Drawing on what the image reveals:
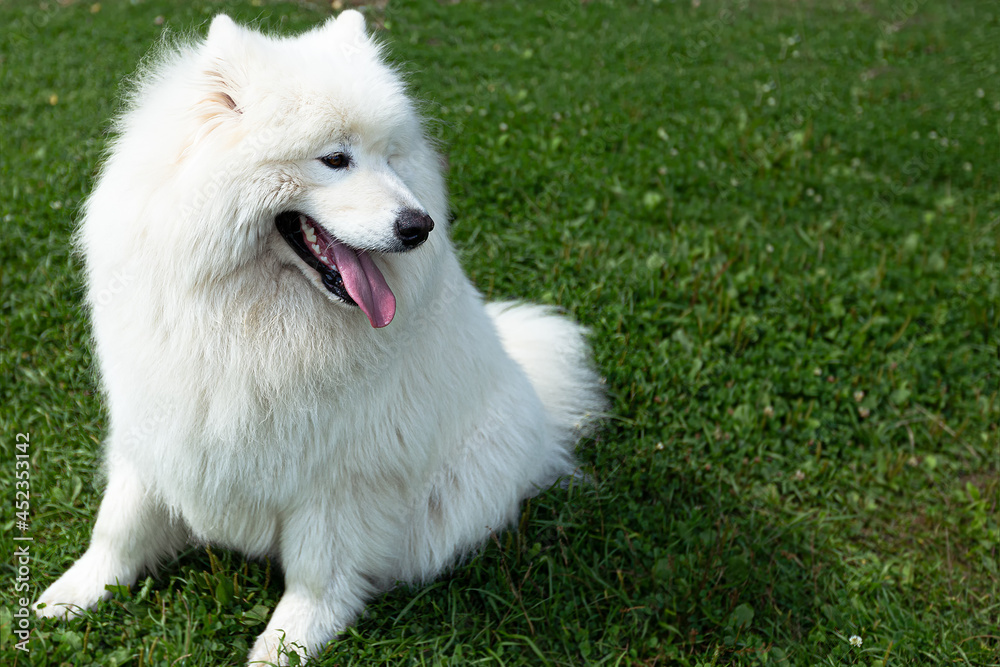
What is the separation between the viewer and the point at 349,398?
2.21m

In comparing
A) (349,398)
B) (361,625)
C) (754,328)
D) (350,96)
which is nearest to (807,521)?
(754,328)

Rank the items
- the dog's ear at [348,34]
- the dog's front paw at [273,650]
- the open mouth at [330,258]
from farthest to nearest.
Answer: the dog's front paw at [273,650] → the dog's ear at [348,34] → the open mouth at [330,258]

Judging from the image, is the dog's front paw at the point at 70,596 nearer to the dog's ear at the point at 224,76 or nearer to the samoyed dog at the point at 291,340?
the samoyed dog at the point at 291,340

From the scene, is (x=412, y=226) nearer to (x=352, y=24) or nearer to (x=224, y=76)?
(x=224, y=76)

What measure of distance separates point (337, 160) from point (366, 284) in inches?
13.7

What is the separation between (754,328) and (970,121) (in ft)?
13.0

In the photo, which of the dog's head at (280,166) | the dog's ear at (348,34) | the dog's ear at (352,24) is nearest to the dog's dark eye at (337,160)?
the dog's head at (280,166)

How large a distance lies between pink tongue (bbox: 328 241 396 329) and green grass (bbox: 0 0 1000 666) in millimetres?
1115

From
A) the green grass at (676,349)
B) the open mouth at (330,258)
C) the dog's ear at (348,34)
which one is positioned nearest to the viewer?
the open mouth at (330,258)

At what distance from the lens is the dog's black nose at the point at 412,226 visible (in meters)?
1.90

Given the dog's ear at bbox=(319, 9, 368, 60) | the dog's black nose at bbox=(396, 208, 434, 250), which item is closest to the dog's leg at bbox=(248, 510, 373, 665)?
the dog's black nose at bbox=(396, 208, 434, 250)

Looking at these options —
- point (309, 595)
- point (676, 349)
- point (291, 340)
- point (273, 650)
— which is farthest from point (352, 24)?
point (676, 349)

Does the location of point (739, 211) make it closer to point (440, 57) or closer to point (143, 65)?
point (440, 57)

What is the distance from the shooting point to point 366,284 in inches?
79.9
